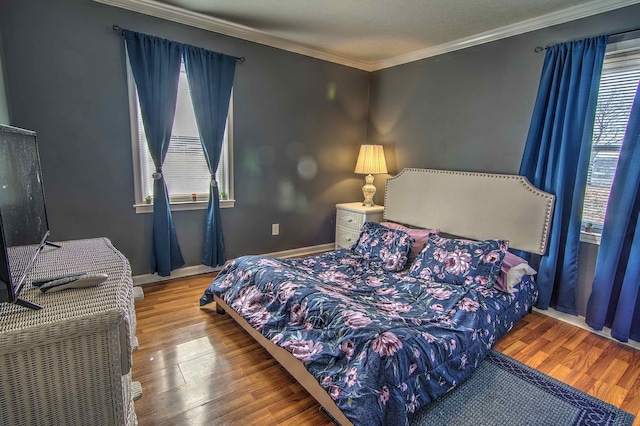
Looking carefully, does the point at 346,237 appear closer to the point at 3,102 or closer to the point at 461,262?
the point at 461,262

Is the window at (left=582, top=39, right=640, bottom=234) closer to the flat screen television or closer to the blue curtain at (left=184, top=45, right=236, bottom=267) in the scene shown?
the blue curtain at (left=184, top=45, right=236, bottom=267)

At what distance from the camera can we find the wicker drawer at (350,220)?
4004 millimetres

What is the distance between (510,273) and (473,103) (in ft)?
5.80

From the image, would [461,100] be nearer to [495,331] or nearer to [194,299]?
[495,331]

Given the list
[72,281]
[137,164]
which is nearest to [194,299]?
[137,164]

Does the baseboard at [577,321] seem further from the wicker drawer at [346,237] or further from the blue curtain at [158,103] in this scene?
the blue curtain at [158,103]

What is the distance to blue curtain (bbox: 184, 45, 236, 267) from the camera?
10.3ft

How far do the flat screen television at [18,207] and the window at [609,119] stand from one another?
347cm

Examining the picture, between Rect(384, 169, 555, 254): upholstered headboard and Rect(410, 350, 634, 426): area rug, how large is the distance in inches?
47.6

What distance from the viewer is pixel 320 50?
3.88 metres

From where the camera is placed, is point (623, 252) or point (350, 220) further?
point (350, 220)

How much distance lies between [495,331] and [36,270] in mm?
2516

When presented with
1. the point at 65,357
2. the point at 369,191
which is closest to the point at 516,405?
the point at 65,357

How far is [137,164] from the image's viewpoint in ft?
9.93
